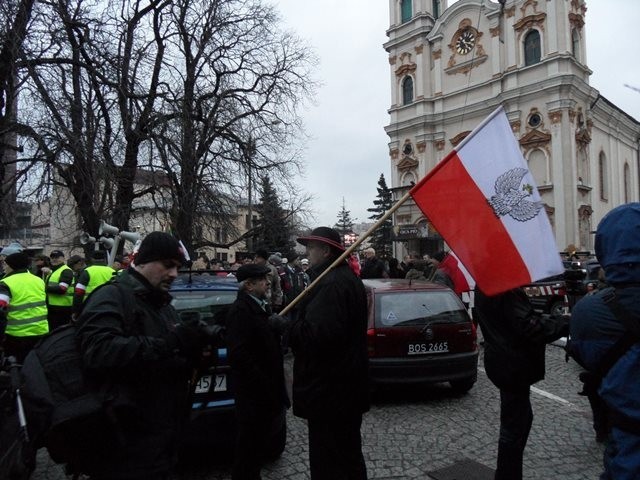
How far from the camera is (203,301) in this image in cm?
501

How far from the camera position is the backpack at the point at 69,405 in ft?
6.73

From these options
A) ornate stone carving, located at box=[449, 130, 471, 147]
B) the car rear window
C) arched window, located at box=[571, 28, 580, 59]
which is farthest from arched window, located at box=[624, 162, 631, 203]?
the car rear window

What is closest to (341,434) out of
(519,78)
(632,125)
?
(519,78)

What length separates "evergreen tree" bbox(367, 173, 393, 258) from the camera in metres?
45.9

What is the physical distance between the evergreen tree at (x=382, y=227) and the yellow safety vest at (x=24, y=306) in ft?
109

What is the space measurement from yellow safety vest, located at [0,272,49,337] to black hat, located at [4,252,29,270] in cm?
9

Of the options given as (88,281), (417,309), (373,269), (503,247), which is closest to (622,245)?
(503,247)

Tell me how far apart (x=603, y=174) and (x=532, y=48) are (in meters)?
11.7

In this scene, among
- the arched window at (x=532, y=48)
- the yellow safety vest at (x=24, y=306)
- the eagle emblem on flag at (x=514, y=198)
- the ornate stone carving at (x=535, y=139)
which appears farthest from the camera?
the arched window at (x=532, y=48)

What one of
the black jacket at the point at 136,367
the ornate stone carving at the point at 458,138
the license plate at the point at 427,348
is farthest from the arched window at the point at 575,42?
the black jacket at the point at 136,367

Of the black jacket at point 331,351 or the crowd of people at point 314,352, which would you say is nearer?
the crowd of people at point 314,352

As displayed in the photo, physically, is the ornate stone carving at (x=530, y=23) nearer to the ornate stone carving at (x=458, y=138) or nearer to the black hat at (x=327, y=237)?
the ornate stone carving at (x=458, y=138)

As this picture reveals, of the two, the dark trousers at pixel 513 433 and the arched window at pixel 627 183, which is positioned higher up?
the arched window at pixel 627 183

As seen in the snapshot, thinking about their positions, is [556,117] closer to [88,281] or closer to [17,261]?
[88,281]
